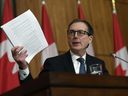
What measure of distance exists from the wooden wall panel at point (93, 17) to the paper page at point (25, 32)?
2111mm

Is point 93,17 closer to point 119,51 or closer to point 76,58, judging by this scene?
point 119,51

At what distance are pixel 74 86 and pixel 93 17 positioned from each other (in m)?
3.85

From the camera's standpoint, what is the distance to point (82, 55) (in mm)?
3404

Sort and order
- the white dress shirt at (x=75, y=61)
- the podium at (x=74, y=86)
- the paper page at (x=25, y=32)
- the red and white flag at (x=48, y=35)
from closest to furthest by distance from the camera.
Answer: the podium at (x=74, y=86) → the paper page at (x=25, y=32) → the white dress shirt at (x=75, y=61) → the red and white flag at (x=48, y=35)

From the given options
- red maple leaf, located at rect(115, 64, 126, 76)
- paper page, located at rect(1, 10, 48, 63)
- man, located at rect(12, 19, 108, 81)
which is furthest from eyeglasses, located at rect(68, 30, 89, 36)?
red maple leaf, located at rect(115, 64, 126, 76)

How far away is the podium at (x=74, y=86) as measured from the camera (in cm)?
188

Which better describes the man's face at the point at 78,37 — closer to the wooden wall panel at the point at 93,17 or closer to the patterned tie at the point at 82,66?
the patterned tie at the point at 82,66

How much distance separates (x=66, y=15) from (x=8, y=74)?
1.49 metres

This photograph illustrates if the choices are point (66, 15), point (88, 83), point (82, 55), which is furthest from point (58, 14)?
point (88, 83)

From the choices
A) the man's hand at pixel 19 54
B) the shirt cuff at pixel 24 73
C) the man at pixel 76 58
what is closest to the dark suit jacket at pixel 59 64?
the man at pixel 76 58

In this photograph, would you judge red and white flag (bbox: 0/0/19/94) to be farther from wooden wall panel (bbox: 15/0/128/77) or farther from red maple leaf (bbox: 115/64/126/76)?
red maple leaf (bbox: 115/64/126/76)

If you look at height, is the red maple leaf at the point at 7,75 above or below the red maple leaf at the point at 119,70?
above

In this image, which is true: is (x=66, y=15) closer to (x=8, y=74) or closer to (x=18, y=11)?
(x=18, y=11)

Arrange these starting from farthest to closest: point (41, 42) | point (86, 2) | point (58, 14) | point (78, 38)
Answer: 1. point (86, 2)
2. point (58, 14)
3. point (78, 38)
4. point (41, 42)
